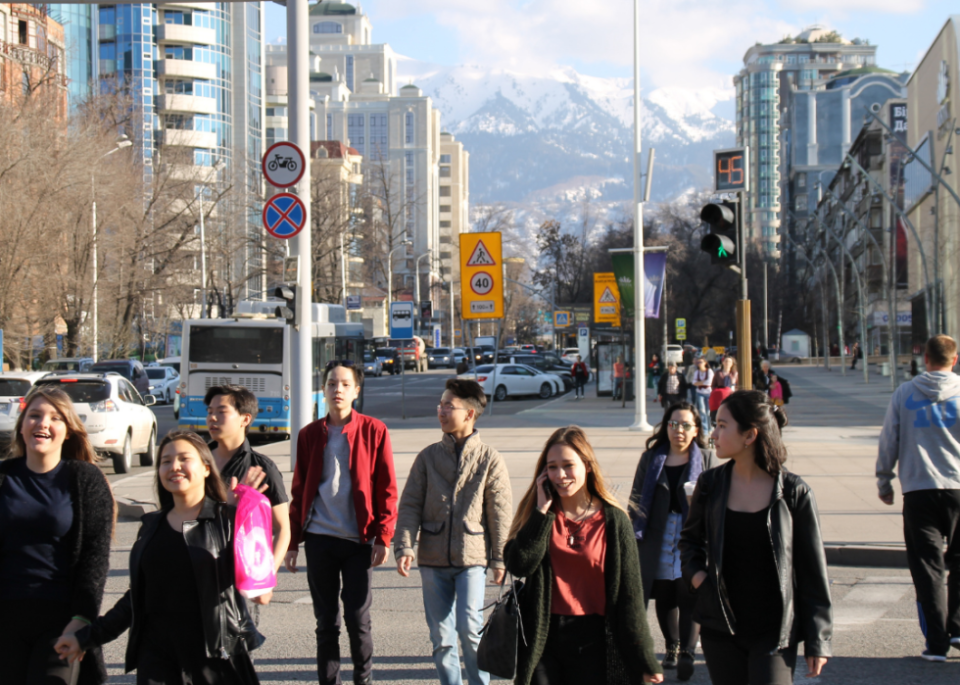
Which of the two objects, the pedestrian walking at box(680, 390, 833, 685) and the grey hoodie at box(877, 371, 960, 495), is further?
the grey hoodie at box(877, 371, 960, 495)

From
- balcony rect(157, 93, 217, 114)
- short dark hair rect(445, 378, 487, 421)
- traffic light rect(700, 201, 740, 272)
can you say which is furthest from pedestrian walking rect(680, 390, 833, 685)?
balcony rect(157, 93, 217, 114)

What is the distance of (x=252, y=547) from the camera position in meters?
3.80

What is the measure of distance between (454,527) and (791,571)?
1703 millimetres

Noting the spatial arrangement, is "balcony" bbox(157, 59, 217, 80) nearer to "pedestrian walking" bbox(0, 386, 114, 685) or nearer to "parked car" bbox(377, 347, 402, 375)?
"parked car" bbox(377, 347, 402, 375)

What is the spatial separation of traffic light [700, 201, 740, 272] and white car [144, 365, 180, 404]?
30806 mm

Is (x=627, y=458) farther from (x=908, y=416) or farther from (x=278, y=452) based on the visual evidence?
(x=908, y=416)

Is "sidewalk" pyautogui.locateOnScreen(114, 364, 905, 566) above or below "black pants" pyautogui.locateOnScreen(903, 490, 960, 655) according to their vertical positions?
below

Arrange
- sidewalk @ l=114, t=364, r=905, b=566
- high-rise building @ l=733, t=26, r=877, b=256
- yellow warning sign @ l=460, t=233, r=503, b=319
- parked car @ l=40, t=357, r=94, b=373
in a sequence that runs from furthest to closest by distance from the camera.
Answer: high-rise building @ l=733, t=26, r=877, b=256
parked car @ l=40, t=357, r=94, b=373
yellow warning sign @ l=460, t=233, r=503, b=319
sidewalk @ l=114, t=364, r=905, b=566

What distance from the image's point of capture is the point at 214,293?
54531 mm

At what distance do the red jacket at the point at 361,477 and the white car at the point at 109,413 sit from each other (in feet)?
37.5

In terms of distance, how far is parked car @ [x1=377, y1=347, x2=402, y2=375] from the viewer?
65.9 meters

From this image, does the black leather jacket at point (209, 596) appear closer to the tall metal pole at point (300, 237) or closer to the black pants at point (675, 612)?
the black pants at point (675, 612)

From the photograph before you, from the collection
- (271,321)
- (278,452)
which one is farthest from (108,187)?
(278,452)

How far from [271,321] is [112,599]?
14.7 m
